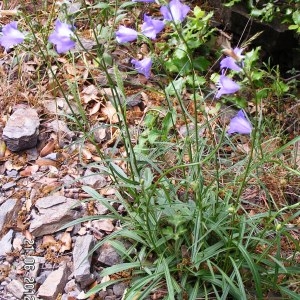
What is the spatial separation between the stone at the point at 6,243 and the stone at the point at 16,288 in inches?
7.1

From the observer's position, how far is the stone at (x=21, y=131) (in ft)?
10.1

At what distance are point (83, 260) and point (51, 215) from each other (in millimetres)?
399

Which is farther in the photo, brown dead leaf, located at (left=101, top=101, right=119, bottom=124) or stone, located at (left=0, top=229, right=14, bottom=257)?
brown dead leaf, located at (left=101, top=101, right=119, bottom=124)

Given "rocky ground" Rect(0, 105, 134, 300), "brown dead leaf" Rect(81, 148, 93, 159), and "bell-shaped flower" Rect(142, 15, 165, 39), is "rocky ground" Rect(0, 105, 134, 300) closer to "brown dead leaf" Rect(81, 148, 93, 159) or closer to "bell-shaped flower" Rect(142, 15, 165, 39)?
"brown dead leaf" Rect(81, 148, 93, 159)

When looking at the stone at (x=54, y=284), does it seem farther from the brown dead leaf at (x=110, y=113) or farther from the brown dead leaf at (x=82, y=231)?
the brown dead leaf at (x=110, y=113)

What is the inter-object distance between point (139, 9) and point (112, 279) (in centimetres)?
227

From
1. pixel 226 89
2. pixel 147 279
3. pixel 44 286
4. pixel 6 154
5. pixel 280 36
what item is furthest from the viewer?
pixel 280 36

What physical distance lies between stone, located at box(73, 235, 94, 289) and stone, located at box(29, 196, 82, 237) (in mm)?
128

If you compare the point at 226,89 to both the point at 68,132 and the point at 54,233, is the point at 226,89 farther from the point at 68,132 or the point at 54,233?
the point at 68,132

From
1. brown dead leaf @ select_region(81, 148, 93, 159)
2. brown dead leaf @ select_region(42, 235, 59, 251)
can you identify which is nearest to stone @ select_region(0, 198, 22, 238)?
brown dead leaf @ select_region(42, 235, 59, 251)

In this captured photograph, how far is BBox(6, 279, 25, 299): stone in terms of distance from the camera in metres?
2.45

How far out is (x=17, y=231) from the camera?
2.71 meters

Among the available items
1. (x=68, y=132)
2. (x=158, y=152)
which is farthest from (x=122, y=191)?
(x=68, y=132)

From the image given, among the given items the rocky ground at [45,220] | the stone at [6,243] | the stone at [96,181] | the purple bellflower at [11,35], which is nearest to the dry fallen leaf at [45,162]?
the rocky ground at [45,220]
